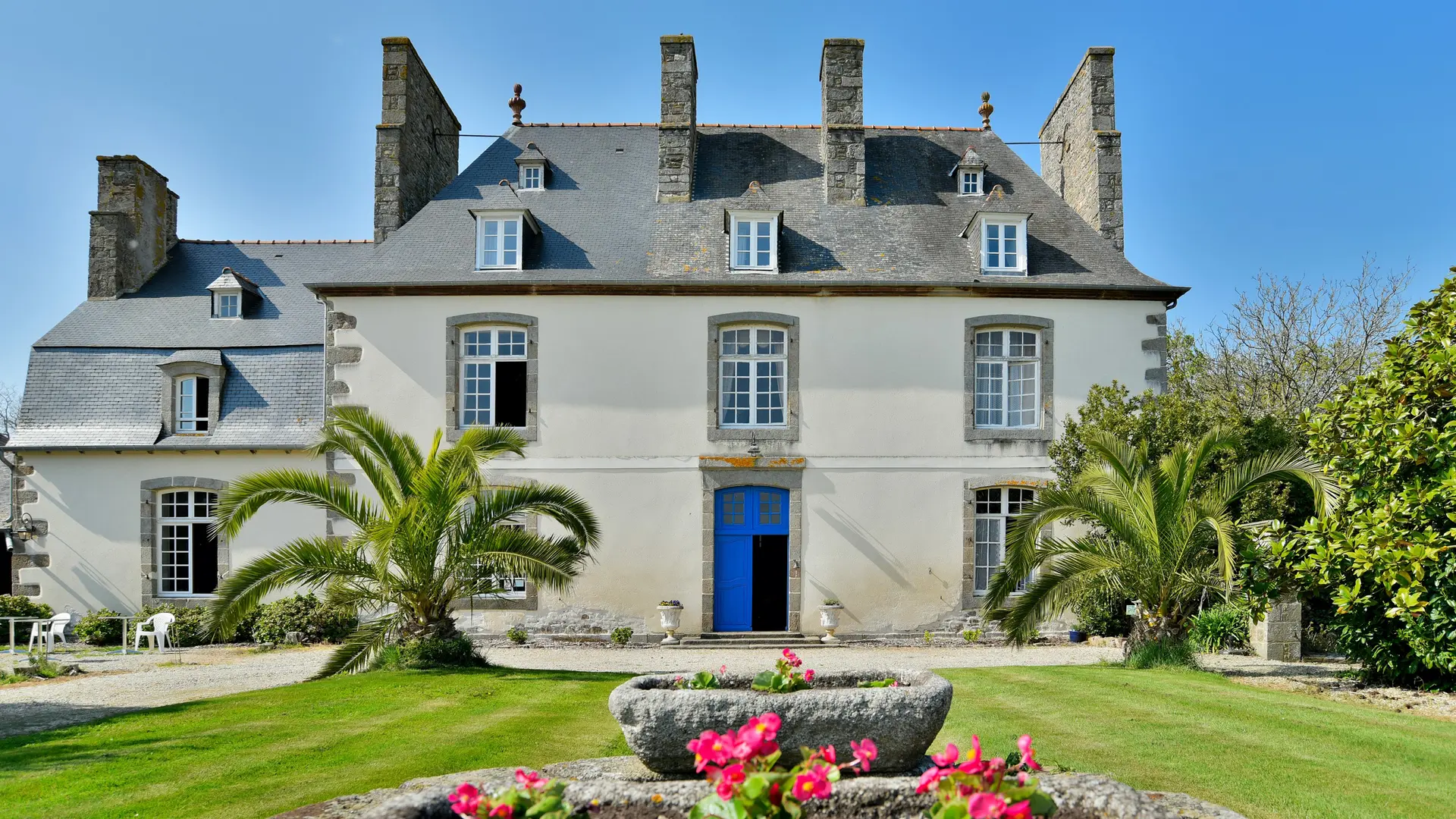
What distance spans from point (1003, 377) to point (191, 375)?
1355 cm

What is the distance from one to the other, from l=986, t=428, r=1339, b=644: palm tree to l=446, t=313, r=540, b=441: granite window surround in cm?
717

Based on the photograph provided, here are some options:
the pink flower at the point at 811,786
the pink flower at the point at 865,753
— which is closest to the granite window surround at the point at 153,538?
the pink flower at the point at 865,753

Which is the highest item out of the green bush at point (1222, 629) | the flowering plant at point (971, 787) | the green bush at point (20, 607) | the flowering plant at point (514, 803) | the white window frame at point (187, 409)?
the white window frame at point (187, 409)

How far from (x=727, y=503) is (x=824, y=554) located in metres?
1.65

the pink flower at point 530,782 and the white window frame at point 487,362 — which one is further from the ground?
the white window frame at point 487,362

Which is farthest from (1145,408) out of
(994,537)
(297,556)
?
(297,556)

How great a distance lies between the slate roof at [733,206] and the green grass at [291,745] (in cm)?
728

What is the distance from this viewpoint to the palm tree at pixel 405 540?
10.5 m

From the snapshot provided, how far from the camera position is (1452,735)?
6988 mm

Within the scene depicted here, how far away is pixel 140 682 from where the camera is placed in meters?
11.2

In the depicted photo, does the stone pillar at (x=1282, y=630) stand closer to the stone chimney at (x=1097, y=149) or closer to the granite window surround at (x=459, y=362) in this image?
the stone chimney at (x=1097, y=149)

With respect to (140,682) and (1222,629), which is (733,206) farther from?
(140,682)

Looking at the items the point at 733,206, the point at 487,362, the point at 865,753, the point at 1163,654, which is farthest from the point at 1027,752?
the point at 733,206

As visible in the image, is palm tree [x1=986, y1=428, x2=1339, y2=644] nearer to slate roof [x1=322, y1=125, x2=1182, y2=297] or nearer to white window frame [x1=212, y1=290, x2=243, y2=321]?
slate roof [x1=322, y1=125, x2=1182, y2=297]
